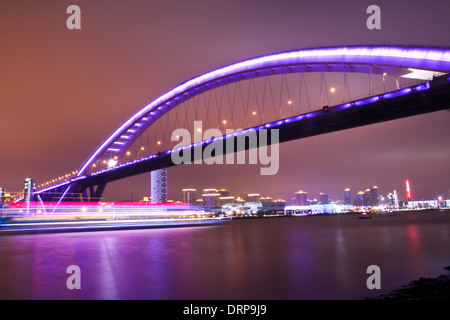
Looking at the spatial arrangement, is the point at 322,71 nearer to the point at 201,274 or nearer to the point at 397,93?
the point at 397,93

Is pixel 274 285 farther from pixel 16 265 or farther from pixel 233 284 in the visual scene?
pixel 16 265

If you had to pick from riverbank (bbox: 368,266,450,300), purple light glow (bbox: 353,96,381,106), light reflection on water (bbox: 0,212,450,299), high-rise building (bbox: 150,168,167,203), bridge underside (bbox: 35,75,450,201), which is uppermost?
purple light glow (bbox: 353,96,381,106)

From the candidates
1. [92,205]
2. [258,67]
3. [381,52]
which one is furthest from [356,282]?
[258,67]

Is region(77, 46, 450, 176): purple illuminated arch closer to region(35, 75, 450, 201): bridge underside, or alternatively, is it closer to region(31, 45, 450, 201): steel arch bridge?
region(31, 45, 450, 201): steel arch bridge

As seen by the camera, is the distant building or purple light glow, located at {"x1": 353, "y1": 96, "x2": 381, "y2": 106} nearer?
purple light glow, located at {"x1": 353, "y1": 96, "x2": 381, "y2": 106}

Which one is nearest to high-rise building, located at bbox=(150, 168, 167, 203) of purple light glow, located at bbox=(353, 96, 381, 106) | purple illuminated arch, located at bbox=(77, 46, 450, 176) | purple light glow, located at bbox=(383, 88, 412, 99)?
purple illuminated arch, located at bbox=(77, 46, 450, 176)

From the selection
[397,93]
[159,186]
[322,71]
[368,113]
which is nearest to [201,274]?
[397,93]

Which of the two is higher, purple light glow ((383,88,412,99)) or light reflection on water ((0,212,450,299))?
purple light glow ((383,88,412,99))

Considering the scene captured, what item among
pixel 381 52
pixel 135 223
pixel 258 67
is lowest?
pixel 135 223
